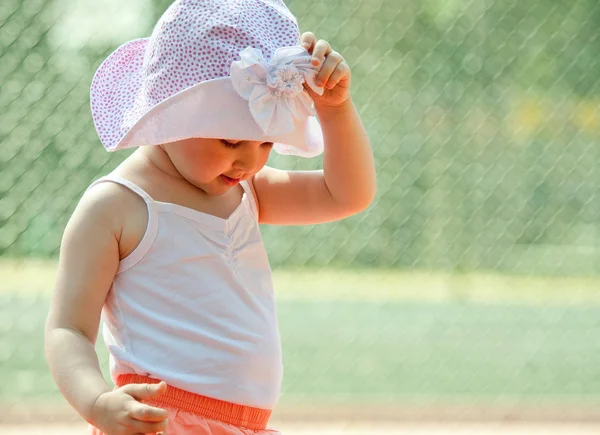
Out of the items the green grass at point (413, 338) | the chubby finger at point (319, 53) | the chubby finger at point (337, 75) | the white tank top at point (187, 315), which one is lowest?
the green grass at point (413, 338)

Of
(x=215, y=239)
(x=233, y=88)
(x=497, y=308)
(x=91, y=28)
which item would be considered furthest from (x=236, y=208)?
(x=497, y=308)

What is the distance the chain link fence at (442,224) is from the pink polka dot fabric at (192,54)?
1917mm

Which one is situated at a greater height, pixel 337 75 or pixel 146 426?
pixel 337 75

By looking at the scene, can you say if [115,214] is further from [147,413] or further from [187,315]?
[147,413]

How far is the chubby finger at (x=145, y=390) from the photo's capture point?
86 centimetres

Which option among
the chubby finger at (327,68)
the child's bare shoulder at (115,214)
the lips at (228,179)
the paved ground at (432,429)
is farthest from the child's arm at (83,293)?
the paved ground at (432,429)

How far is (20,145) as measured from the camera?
2857 mm

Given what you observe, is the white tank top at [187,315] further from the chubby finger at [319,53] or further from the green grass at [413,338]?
the green grass at [413,338]

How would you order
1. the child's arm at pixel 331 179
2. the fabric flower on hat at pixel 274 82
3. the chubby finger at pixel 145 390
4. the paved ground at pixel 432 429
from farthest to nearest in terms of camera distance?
the paved ground at pixel 432 429, the child's arm at pixel 331 179, the fabric flower on hat at pixel 274 82, the chubby finger at pixel 145 390

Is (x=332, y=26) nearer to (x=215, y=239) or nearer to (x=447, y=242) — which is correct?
(x=447, y=242)

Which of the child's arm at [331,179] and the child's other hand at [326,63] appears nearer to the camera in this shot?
the child's other hand at [326,63]

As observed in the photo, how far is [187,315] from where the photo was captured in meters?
1.04

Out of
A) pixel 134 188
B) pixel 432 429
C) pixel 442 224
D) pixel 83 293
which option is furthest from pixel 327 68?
pixel 442 224

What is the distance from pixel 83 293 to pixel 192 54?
0.90 ft
